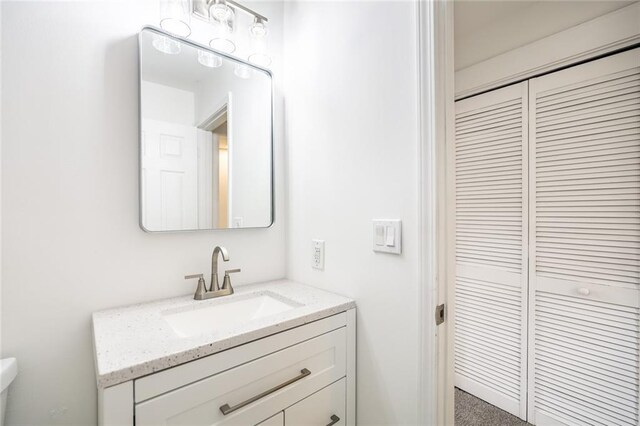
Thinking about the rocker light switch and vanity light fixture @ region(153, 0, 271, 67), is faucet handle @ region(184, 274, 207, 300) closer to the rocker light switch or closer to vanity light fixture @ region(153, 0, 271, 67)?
the rocker light switch

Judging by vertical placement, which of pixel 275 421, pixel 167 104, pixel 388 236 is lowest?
pixel 275 421

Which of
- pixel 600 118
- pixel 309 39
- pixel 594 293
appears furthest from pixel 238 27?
pixel 594 293

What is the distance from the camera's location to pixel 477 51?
5.95 ft

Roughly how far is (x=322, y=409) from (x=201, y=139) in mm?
1158

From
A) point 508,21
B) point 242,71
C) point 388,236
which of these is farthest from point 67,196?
point 508,21

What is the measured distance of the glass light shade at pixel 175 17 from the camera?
3.52 feet

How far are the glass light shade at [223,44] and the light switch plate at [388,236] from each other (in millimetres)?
994

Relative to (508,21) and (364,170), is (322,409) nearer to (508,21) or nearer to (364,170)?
(364,170)

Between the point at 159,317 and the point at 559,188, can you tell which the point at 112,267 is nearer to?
the point at 159,317

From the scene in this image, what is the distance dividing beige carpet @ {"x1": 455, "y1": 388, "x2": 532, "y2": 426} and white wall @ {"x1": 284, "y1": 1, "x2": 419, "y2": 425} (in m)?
0.98

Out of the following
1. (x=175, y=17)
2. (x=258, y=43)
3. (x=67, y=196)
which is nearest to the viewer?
(x=67, y=196)

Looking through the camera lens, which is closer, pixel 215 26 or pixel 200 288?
pixel 200 288

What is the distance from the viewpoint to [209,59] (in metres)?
1.23

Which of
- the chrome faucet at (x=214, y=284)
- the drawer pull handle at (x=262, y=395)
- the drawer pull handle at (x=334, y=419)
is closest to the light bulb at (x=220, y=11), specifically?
the chrome faucet at (x=214, y=284)
